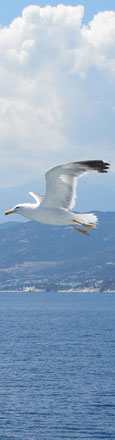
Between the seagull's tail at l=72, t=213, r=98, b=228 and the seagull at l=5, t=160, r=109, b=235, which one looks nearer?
the seagull at l=5, t=160, r=109, b=235

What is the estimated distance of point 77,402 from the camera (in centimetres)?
8900

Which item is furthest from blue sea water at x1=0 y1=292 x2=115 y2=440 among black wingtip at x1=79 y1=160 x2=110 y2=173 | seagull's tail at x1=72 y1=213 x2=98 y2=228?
black wingtip at x1=79 y1=160 x2=110 y2=173

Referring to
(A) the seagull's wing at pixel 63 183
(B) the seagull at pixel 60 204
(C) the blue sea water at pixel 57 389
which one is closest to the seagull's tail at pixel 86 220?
(B) the seagull at pixel 60 204

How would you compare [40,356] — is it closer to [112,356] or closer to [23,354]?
[23,354]

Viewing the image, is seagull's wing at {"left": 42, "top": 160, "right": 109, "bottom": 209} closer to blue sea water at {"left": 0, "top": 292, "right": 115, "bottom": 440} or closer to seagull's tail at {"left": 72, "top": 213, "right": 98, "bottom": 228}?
seagull's tail at {"left": 72, "top": 213, "right": 98, "bottom": 228}

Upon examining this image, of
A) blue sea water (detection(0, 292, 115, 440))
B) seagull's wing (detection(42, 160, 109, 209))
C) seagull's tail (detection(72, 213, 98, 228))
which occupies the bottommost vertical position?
blue sea water (detection(0, 292, 115, 440))

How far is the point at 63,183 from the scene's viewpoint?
65.9ft

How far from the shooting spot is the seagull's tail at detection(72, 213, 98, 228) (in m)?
20.0

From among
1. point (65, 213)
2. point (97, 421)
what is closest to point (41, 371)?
point (97, 421)

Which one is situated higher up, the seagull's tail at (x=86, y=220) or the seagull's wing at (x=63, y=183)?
the seagull's wing at (x=63, y=183)

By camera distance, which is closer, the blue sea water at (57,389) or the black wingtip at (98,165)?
the black wingtip at (98,165)

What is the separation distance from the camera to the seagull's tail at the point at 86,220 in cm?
2000

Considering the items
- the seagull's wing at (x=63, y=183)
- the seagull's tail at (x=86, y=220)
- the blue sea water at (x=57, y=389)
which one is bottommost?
the blue sea water at (x=57, y=389)

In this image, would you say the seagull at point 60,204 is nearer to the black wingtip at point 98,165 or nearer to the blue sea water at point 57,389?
the black wingtip at point 98,165
